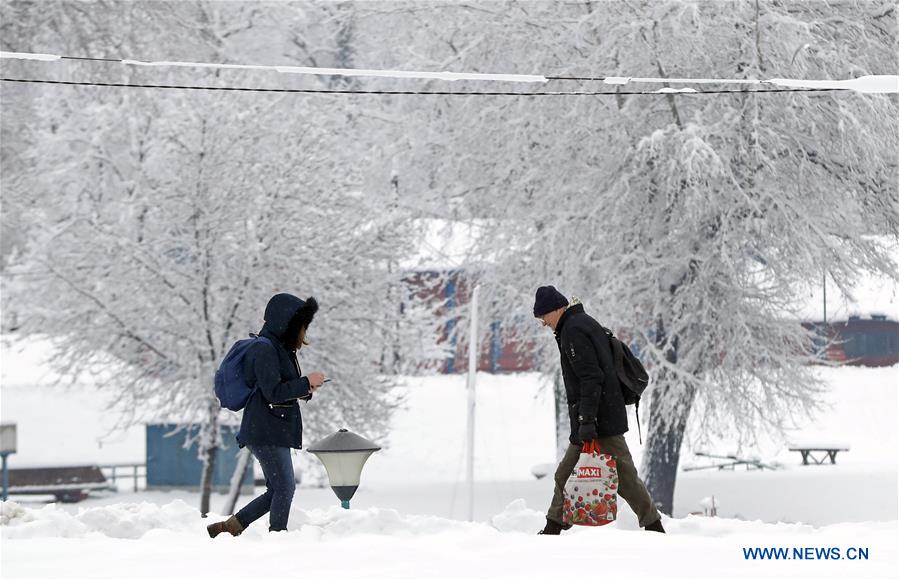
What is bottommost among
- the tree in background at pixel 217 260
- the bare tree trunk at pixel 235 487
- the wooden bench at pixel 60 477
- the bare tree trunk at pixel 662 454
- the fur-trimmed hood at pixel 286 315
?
the wooden bench at pixel 60 477

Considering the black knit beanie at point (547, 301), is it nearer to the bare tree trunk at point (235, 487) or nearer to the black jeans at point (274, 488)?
the black jeans at point (274, 488)

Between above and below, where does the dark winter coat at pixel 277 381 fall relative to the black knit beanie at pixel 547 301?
below

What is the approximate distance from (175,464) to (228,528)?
21579 millimetres

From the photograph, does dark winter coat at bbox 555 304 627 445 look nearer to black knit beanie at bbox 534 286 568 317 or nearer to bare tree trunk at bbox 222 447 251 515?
black knit beanie at bbox 534 286 568 317

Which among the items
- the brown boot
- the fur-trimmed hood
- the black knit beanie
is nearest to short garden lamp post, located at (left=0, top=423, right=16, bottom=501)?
the brown boot

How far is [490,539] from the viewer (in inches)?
299

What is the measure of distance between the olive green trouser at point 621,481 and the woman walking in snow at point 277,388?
1.59 meters

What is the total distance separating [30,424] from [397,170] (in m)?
12.6

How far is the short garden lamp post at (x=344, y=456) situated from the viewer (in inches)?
343

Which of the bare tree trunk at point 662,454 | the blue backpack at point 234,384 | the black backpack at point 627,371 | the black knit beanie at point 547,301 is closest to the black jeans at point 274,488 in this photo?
the blue backpack at point 234,384

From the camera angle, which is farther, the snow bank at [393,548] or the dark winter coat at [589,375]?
the dark winter coat at [589,375]

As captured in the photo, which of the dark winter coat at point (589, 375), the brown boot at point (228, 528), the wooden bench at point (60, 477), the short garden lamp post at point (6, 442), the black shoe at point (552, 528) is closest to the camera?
the dark winter coat at point (589, 375)

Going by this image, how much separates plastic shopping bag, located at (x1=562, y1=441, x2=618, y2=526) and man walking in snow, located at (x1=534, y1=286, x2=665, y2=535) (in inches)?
1.7

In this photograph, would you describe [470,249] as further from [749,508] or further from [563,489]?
[563,489]
